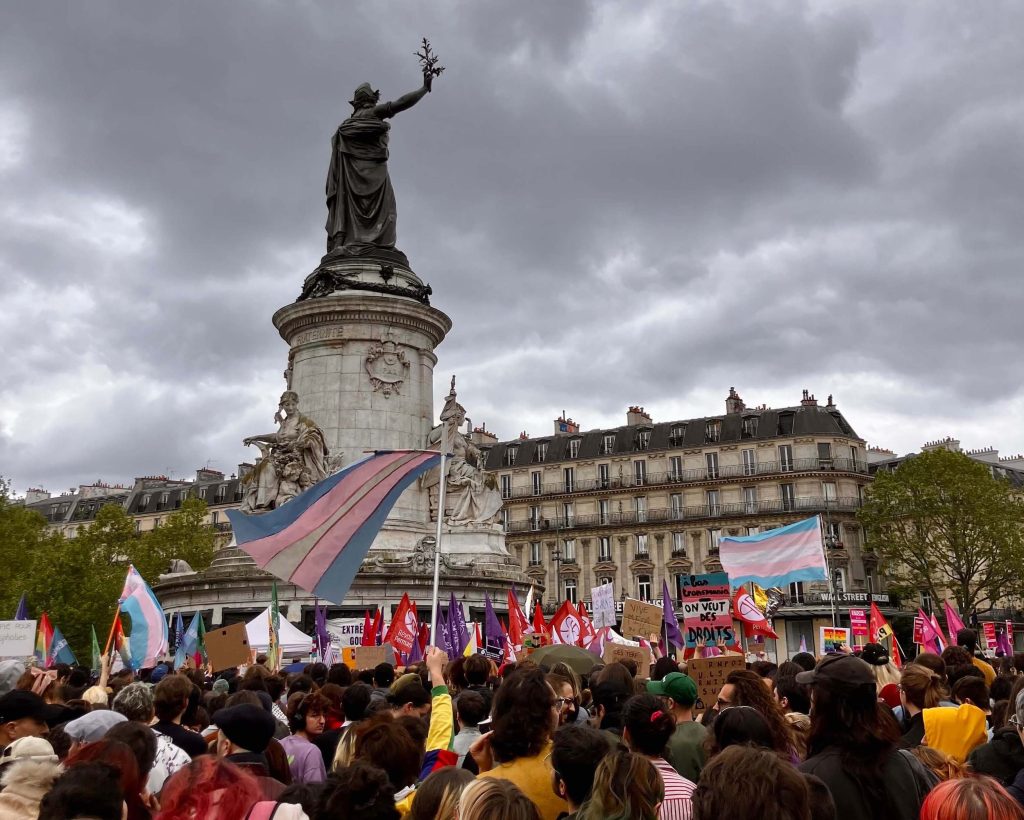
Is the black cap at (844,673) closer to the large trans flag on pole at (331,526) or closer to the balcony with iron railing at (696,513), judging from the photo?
the large trans flag on pole at (331,526)

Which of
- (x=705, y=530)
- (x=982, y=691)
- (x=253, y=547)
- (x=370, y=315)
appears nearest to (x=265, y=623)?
(x=253, y=547)

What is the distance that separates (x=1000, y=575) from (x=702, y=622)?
4369cm

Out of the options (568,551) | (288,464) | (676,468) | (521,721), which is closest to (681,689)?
(521,721)

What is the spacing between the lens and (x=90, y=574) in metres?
43.8

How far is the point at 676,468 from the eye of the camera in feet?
218

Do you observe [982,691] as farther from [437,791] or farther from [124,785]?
[124,785]

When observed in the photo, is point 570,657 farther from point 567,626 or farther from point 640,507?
point 640,507

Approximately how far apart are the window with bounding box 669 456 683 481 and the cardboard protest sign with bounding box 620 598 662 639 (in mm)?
51447

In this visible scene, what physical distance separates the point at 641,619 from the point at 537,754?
10062 millimetres

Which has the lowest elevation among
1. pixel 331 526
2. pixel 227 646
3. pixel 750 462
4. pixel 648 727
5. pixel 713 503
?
pixel 648 727

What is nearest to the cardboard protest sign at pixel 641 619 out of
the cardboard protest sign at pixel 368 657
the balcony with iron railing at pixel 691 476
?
the cardboard protest sign at pixel 368 657

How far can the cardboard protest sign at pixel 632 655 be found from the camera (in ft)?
35.8

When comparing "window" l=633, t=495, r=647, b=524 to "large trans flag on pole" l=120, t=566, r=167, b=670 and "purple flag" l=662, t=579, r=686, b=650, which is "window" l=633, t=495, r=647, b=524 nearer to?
Answer: "purple flag" l=662, t=579, r=686, b=650

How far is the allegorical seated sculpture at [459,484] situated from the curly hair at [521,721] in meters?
23.2
